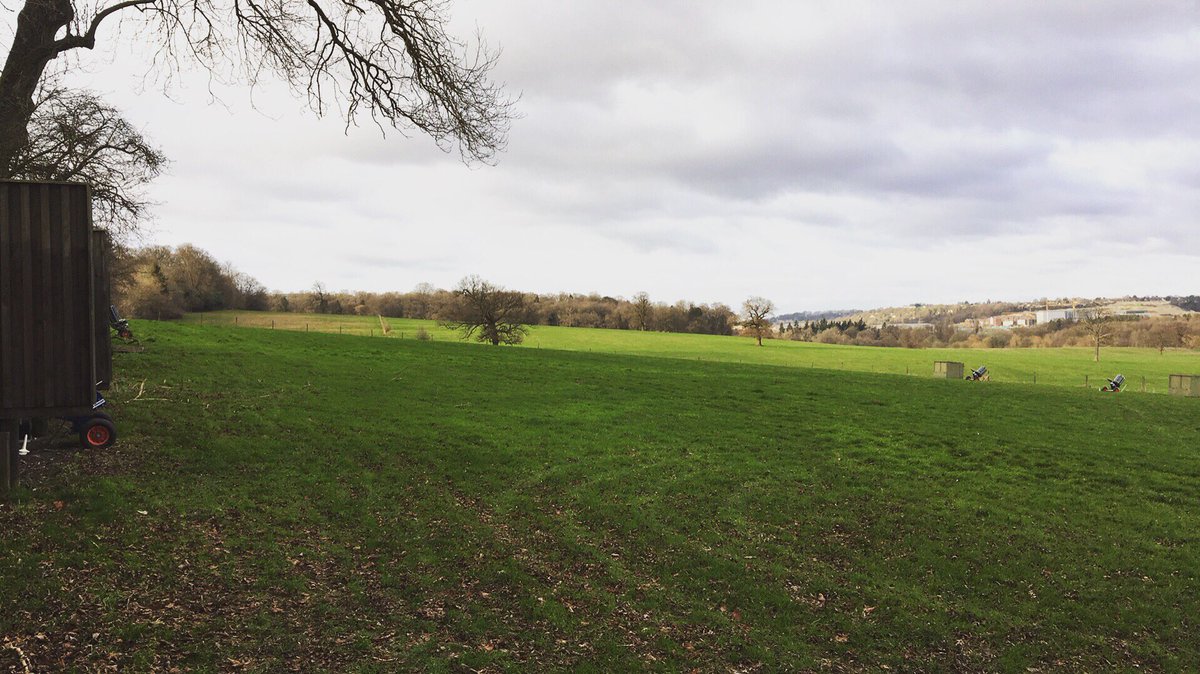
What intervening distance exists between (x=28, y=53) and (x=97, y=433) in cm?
816

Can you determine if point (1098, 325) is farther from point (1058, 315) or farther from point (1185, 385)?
point (1058, 315)

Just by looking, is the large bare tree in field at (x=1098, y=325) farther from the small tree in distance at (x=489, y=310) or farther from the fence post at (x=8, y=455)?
the fence post at (x=8, y=455)

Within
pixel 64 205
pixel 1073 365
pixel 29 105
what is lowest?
pixel 1073 365

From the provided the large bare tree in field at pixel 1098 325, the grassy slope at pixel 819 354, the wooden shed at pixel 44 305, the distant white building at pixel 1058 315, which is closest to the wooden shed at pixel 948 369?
the grassy slope at pixel 819 354

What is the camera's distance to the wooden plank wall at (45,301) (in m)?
9.02

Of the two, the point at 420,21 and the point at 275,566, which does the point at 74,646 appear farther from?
the point at 420,21

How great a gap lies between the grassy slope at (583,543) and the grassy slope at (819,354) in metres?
44.8

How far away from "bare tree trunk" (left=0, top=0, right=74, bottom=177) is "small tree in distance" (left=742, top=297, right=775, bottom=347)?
260ft

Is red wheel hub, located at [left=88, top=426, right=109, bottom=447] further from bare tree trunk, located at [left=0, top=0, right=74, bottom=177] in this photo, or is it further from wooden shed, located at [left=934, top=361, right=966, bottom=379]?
wooden shed, located at [left=934, top=361, right=966, bottom=379]

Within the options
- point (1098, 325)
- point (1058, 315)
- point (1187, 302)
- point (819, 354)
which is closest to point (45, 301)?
point (819, 354)

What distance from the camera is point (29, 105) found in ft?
46.3

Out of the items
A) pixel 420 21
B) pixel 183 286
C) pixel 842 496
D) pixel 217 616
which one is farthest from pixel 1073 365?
pixel 183 286

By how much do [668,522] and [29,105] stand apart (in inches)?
630

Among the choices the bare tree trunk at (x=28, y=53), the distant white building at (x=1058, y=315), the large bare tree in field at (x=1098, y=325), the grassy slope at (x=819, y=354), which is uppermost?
the bare tree trunk at (x=28, y=53)
